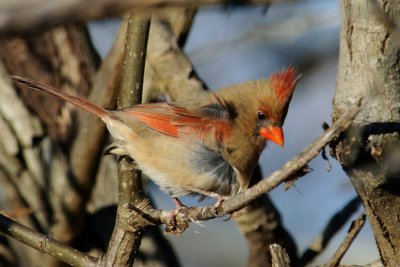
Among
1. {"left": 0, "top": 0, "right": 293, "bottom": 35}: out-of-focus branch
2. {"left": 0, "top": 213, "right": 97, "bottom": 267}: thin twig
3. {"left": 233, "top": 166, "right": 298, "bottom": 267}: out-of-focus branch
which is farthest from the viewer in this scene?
{"left": 233, "top": 166, "right": 298, "bottom": 267}: out-of-focus branch

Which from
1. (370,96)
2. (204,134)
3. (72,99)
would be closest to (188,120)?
(204,134)

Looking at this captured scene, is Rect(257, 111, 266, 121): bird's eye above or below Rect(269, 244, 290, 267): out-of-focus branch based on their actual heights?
above

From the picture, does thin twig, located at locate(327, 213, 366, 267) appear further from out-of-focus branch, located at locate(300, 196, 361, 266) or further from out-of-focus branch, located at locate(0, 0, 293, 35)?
out-of-focus branch, located at locate(0, 0, 293, 35)

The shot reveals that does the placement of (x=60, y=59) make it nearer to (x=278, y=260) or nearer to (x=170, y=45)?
(x=170, y=45)

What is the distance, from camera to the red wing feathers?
3650mm

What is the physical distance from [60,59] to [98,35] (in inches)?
20.3

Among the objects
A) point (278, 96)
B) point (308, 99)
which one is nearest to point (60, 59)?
point (308, 99)

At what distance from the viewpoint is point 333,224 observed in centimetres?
434

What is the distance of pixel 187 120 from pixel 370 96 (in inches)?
58.5

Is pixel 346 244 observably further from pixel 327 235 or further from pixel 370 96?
pixel 327 235

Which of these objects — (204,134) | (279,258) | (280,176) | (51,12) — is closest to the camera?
(51,12)

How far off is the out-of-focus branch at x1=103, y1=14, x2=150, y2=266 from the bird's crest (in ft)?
3.10

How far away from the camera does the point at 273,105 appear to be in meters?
3.68

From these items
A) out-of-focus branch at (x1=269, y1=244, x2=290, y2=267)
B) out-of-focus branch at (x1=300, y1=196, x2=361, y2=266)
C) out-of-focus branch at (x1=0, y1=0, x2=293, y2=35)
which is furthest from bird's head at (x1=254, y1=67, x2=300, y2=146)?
out-of-focus branch at (x1=0, y1=0, x2=293, y2=35)
